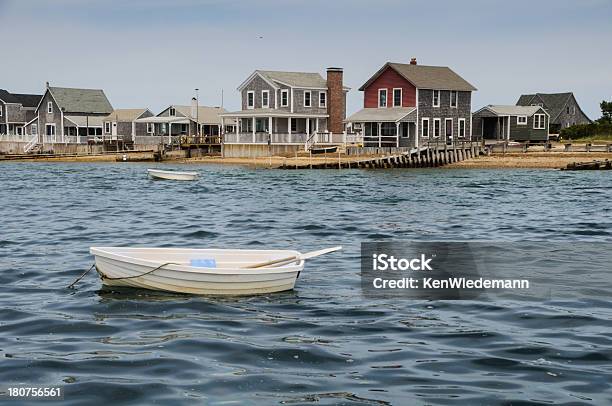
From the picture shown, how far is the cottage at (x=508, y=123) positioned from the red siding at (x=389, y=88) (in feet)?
35.2

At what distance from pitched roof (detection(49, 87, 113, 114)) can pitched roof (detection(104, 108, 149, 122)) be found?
520 cm

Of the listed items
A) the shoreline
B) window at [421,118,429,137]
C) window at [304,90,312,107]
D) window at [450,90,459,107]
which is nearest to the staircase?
the shoreline

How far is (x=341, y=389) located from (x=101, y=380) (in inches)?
121

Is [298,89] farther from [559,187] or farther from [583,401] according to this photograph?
[583,401]

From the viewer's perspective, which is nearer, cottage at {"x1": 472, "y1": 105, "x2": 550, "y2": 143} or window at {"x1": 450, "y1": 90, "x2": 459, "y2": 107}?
window at {"x1": 450, "y1": 90, "x2": 459, "y2": 107}

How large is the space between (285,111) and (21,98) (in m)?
57.0

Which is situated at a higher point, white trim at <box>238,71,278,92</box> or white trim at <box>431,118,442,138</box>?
white trim at <box>238,71,278,92</box>

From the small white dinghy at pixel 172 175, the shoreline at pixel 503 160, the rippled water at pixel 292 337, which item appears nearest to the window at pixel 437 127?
the shoreline at pixel 503 160

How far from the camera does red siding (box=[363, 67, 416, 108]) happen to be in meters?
73.4

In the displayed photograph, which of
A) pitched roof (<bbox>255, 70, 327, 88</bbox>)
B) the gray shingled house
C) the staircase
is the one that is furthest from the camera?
the gray shingled house

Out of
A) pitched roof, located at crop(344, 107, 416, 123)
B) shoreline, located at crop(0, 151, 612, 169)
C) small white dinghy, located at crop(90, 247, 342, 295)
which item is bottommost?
small white dinghy, located at crop(90, 247, 342, 295)

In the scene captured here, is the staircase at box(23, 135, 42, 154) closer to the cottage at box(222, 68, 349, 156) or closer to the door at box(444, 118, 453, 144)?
the cottage at box(222, 68, 349, 156)

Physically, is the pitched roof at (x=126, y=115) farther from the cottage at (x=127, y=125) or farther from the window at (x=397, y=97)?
the window at (x=397, y=97)

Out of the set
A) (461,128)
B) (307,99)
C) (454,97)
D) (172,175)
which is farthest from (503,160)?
(172,175)
